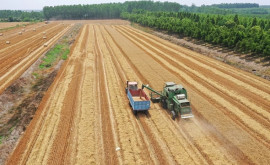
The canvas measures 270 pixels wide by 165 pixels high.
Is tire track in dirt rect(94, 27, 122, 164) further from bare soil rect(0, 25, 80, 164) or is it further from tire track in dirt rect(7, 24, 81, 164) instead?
bare soil rect(0, 25, 80, 164)

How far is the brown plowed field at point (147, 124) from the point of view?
13.8 m

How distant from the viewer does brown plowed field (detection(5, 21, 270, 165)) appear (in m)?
13.8

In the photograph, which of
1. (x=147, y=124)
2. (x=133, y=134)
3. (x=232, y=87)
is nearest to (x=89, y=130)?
(x=133, y=134)

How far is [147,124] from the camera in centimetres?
1733

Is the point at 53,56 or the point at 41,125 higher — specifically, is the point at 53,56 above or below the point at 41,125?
above

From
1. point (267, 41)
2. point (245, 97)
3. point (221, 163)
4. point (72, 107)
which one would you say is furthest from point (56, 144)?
point (267, 41)

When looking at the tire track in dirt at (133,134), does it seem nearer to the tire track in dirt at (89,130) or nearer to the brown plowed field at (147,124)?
the brown plowed field at (147,124)

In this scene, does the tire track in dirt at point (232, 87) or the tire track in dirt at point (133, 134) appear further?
the tire track in dirt at point (232, 87)

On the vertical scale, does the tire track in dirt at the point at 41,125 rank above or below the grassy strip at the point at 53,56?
below

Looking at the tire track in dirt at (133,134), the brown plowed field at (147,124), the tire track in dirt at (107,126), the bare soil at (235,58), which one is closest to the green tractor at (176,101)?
the brown plowed field at (147,124)

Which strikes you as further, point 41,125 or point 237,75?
point 237,75

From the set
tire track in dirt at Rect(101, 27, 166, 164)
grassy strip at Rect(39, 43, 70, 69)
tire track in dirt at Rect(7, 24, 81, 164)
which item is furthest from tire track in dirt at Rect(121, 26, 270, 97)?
grassy strip at Rect(39, 43, 70, 69)

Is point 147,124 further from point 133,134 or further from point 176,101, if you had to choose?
point 176,101

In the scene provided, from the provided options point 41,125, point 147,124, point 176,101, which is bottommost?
point 147,124
